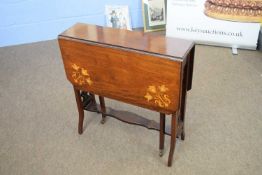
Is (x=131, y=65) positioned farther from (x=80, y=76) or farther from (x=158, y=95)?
(x=80, y=76)

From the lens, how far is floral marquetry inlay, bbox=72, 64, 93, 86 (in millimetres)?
1654

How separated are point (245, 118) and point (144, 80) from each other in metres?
1.06

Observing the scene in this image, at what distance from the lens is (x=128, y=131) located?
6.87 feet

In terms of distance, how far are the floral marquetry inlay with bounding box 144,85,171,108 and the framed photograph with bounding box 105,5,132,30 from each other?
1.94 meters

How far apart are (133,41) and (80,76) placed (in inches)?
15.7

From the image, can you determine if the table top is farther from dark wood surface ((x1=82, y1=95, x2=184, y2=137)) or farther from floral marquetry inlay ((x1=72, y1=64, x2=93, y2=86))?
dark wood surface ((x1=82, y1=95, x2=184, y2=137))

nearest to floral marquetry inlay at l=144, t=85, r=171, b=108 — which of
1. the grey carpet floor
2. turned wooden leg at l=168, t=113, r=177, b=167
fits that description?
turned wooden leg at l=168, t=113, r=177, b=167

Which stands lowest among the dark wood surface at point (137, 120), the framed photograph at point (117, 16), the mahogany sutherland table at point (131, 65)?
the dark wood surface at point (137, 120)

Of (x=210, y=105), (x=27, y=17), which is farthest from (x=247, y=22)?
(x=27, y=17)

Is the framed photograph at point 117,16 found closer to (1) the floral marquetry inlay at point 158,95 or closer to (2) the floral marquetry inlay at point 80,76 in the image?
(2) the floral marquetry inlay at point 80,76

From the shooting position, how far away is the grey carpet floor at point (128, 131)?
184 cm

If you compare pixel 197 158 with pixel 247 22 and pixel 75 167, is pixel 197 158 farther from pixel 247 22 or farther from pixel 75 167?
pixel 247 22

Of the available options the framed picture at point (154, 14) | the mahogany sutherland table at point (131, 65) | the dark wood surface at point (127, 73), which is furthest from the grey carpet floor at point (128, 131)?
the framed picture at point (154, 14)

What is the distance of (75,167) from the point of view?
1.84m
